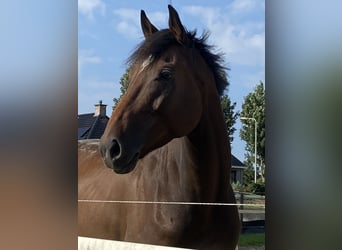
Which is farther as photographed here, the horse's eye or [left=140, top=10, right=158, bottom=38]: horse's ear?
[left=140, top=10, right=158, bottom=38]: horse's ear

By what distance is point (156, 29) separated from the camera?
1977 millimetres

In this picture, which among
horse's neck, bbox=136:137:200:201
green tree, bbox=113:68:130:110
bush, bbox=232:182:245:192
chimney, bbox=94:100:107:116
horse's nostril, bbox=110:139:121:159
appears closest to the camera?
bush, bbox=232:182:245:192

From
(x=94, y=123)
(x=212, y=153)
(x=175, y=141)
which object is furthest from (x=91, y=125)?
(x=212, y=153)

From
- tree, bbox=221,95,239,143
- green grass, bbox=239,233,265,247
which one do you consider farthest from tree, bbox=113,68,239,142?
green grass, bbox=239,233,265,247

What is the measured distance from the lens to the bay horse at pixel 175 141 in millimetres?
1775

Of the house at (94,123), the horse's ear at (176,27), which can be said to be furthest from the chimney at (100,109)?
the horse's ear at (176,27)

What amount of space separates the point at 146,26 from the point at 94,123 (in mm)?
558

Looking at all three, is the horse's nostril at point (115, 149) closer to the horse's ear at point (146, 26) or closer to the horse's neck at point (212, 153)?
the horse's neck at point (212, 153)

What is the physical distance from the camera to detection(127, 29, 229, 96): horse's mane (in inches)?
71.4

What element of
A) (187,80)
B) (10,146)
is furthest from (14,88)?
(187,80)

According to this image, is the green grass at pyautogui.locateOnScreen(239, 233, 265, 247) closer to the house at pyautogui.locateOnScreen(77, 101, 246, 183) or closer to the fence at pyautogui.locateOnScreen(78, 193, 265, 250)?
the fence at pyautogui.locateOnScreen(78, 193, 265, 250)

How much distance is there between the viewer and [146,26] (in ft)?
6.58

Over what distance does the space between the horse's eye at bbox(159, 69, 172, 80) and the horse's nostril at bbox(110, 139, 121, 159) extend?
0.32 m

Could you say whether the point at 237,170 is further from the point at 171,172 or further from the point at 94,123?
the point at 94,123
